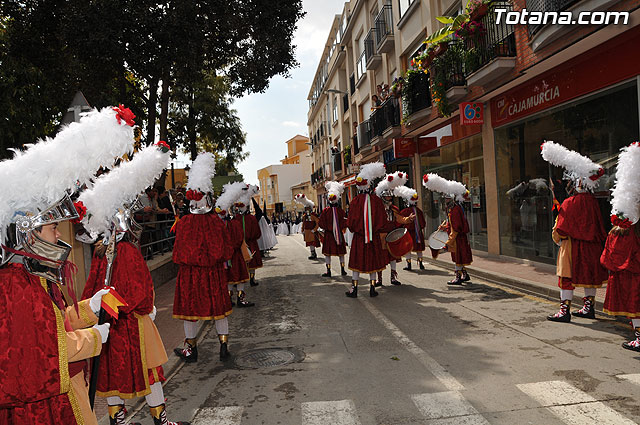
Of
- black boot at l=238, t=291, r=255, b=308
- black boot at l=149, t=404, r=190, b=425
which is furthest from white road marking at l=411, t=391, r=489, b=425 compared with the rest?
black boot at l=238, t=291, r=255, b=308

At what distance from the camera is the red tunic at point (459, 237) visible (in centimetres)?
978

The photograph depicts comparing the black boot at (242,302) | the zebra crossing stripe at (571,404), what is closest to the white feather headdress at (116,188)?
the zebra crossing stripe at (571,404)

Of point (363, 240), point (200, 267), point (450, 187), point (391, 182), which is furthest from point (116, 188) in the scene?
point (450, 187)

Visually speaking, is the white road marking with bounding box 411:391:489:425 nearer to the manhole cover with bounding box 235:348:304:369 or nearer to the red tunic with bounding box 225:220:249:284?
the manhole cover with bounding box 235:348:304:369

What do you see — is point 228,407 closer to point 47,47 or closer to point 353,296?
point 353,296

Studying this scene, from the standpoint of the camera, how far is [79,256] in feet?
20.7

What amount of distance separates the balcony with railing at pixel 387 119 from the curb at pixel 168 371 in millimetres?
14214

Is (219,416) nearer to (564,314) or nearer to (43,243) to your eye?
(43,243)

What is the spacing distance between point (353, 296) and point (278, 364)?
384 cm

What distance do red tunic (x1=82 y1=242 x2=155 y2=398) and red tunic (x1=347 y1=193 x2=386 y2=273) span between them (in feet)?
19.0

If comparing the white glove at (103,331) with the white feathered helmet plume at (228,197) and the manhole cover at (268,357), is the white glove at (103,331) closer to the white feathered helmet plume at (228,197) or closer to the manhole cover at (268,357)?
the manhole cover at (268,357)

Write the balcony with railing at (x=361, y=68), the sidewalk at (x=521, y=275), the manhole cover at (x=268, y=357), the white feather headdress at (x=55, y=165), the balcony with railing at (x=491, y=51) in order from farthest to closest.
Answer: the balcony with railing at (x=361, y=68) → the balcony with railing at (x=491, y=51) → the sidewalk at (x=521, y=275) → the manhole cover at (x=268, y=357) → the white feather headdress at (x=55, y=165)

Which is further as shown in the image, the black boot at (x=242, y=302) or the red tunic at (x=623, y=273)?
the black boot at (x=242, y=302)

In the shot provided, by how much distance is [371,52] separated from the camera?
24031 millimetres
